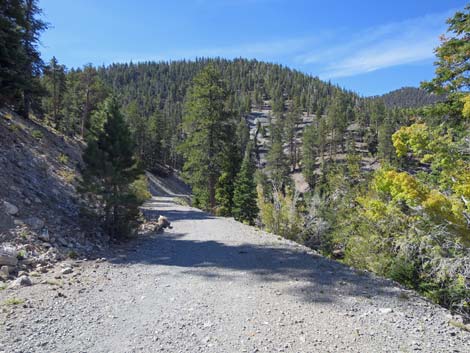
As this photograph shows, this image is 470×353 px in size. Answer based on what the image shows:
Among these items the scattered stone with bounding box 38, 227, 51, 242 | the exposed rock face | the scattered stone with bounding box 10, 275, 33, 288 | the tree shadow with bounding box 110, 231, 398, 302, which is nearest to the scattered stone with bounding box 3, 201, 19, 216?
the exposed rock face

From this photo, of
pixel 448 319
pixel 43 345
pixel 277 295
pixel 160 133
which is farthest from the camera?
pixel 160 133

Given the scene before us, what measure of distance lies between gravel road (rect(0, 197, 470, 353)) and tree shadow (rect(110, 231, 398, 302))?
0.13ft

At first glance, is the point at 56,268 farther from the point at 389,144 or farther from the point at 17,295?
the point at 389,144

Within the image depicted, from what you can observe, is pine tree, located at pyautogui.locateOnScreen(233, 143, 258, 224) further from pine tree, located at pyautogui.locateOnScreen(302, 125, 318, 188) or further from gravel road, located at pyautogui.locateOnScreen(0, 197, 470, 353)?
pine tree, located at pyautogui.locateOnScreen(302, 125, 318, 188)

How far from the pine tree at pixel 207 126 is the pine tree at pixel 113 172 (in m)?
10.4

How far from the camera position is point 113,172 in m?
9.16

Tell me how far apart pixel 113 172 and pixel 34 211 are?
8.27 ft

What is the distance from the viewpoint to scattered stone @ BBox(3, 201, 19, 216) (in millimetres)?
7939

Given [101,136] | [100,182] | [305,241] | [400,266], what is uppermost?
[101,136]

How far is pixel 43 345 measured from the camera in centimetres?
381

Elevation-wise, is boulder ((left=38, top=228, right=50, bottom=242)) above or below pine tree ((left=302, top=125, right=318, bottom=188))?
below

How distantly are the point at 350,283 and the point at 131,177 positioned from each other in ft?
24.5

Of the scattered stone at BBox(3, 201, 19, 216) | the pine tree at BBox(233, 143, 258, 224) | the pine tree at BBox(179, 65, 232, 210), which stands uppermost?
the pine tree at BBox(179, 65, 232, 210)

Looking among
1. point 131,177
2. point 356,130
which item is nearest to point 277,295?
point 131,177
